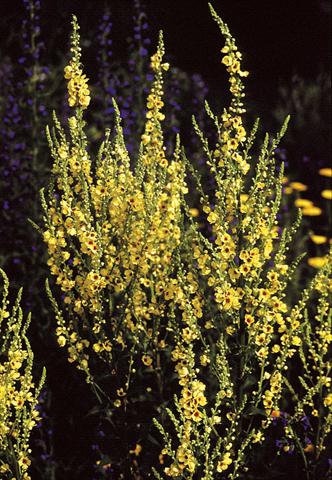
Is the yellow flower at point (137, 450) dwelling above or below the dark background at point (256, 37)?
below

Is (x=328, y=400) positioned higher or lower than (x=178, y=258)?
lower

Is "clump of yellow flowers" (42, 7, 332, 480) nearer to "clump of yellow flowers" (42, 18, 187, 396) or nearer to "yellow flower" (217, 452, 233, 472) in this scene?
"clump of yellow flowers" (42, 18, 187, 396)

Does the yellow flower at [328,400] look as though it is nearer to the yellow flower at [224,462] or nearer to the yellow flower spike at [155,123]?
the yellow flower at [224,462]

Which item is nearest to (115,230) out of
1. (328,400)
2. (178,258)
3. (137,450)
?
(178,258)

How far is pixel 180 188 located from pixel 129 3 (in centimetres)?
800

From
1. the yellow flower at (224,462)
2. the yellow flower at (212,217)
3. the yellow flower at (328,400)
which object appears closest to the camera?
the yellow flower at (224,462)

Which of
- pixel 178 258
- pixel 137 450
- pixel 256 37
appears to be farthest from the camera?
pixel 256 37

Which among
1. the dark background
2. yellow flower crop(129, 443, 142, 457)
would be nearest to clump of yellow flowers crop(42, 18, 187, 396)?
yellow flower crop(129, 443, 142, 457)

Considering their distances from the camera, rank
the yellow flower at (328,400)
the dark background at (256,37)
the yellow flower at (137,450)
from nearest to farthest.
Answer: the yellow flower at (328,400) → the yellow flower at (137,450) → the dark background at (256,37)

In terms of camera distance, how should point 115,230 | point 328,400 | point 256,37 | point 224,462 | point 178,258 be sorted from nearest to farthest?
point 224,462 < point 178,258 < point 328,400 < point 115,230 < point 256,37

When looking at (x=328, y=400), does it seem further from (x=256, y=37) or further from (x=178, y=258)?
(x=256, y=37)

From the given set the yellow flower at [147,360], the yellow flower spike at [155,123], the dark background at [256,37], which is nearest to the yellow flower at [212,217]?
the yellow flower spike at [155,123]

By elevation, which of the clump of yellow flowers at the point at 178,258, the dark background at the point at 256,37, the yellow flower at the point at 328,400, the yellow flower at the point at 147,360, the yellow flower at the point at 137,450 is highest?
the dark background at the point at 256,37

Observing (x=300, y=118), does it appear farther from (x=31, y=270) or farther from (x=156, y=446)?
(x=156, y=446)
